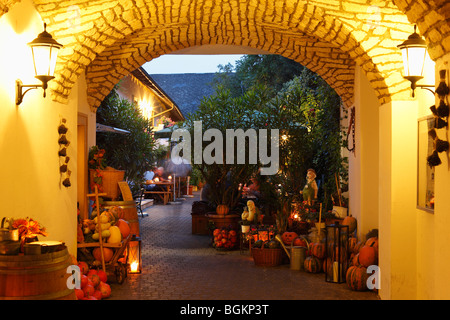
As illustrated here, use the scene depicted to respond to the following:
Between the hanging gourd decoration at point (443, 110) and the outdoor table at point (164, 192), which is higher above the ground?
the hanging gourd decoration at point (443, 110)

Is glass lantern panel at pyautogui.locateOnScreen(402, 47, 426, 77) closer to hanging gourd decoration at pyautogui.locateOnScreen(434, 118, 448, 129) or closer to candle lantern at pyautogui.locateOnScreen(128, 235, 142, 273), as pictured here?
hanging gourd decoration at pyautogui.locateOnScreen(434, 118, 448, 129)

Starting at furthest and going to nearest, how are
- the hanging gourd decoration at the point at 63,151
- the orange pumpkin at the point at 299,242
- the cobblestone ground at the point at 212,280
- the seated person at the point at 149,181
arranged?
the seated person at the point at 149,181 < the orange pumpkin at the point at 299,242 < the cobblestone ground at the point at 212,280 < the hanging gourd decoration at the point at 63,151

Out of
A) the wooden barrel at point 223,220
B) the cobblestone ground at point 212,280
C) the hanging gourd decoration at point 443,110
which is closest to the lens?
the hanging gourd decoration at point 443,110

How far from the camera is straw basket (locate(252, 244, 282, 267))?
353 inches

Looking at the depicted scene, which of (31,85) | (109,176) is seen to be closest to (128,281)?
(109,176)

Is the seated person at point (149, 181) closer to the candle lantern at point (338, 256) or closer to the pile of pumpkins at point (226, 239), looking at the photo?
the pile of pumpkins at point (226, 239)

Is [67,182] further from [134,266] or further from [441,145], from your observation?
[441,145]

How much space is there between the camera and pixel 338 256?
768 centimetres

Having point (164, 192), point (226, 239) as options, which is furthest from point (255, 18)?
point (164, 192)

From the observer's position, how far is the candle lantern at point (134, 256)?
804cm

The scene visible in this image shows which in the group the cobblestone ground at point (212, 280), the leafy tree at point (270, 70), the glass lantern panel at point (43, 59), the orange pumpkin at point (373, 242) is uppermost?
the leafy tree at point (270, 70)

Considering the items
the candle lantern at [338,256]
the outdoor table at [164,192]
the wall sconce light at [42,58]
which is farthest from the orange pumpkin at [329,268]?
the outdoor table at [164,192]

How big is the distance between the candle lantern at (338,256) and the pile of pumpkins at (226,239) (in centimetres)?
299

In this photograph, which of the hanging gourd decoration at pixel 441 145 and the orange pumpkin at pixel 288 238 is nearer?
the hanging gourd decoration at pixel 441 145
